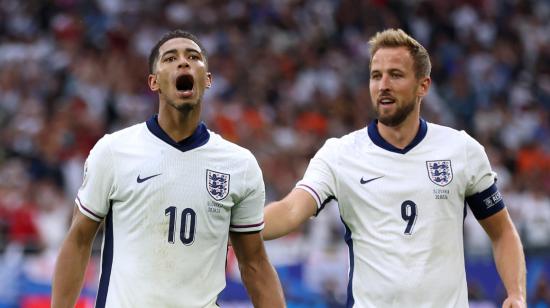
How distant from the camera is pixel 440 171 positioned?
20.1 ft

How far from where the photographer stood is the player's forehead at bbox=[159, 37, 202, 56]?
556 centimetres

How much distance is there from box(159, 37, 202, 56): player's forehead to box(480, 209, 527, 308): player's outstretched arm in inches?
73.0

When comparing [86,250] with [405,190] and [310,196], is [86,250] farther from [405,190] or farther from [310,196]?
[405,190]

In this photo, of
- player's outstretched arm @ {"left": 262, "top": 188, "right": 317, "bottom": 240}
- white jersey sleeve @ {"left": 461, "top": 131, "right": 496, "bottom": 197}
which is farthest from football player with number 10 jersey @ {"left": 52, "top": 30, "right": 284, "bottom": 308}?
white jersey sleeve @ {"left": 461, "top": 131, "right": 496, "bottom": 197}

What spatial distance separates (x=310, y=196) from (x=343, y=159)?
28 centimetres

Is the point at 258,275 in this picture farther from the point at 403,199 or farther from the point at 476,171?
the point at 476,171

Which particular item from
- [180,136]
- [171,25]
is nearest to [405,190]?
[180,136]

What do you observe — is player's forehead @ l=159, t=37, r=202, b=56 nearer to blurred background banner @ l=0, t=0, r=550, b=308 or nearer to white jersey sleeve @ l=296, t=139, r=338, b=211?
white jersey sleeve @ l=296, t=139, r=338, b=211

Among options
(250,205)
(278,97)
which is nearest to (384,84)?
(250,205)

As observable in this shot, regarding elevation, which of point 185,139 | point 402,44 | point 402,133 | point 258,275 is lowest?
point 258,275

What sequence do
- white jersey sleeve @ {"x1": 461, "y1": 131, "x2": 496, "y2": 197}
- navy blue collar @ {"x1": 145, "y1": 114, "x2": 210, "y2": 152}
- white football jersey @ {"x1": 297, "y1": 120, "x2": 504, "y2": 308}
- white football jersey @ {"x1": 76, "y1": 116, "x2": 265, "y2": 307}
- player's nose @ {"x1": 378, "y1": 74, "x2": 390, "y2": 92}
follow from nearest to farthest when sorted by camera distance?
white football jersey @ {"x1": 76, "y1": 116, "x2": 265, "y2": 307} < navy blue collar @ {"x1": 145, "y1": 114, "x2": 210, "y2": 152} < white football jersey @ {"x1": 297, "y1": 120, "x2": 504, "y2": 308} < player's nose @ {"x1": 378, "y1": 74, "x2": 390, "y2": 92} < white jersey sleeve @ {"x1": 461, "y1": 131, "x2": 496, "y2": 197}

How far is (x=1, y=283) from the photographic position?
11.1m

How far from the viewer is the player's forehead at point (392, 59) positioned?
6.12 meters

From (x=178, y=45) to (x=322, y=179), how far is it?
114 centimetres
